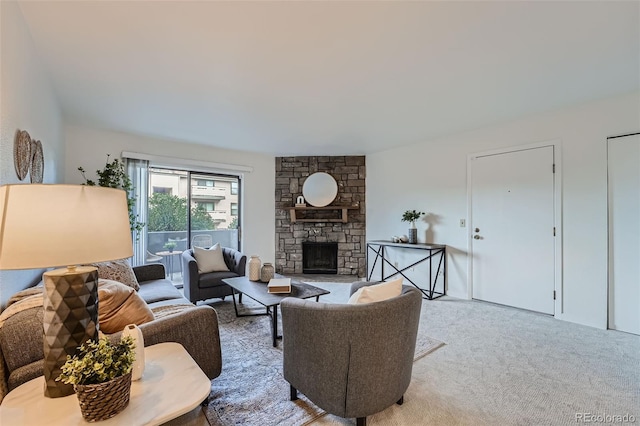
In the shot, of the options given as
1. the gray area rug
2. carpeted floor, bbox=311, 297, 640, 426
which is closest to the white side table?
the gray area rug

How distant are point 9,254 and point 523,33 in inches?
110

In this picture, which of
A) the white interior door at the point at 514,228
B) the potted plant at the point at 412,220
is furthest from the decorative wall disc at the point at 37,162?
the white interior door at the point at 514,228

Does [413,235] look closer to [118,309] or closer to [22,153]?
[118,309]

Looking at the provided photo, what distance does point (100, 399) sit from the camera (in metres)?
0.86

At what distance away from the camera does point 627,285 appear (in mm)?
2727

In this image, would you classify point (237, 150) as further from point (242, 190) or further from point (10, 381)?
point (10, 381)

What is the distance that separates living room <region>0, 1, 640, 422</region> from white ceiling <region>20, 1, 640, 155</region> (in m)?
0.02

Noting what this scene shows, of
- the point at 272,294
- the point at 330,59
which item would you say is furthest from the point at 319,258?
the point at 330,59

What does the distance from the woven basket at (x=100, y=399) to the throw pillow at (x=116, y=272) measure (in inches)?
71.9

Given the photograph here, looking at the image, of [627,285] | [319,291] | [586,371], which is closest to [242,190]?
[319,291]

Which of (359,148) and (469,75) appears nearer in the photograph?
(469,75)

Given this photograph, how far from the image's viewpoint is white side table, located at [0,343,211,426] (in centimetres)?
87

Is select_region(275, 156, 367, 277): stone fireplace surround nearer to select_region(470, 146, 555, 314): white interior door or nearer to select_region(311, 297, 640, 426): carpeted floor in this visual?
select_region(470, 146, 555, 314): white interior door

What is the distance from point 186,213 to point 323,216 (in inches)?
93.9
